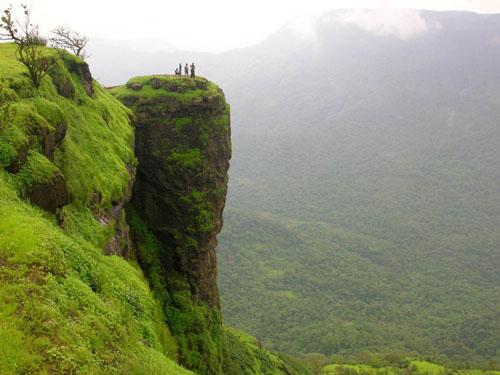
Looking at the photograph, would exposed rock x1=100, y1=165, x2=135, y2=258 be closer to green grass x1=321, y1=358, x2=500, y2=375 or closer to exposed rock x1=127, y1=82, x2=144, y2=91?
exposed rock x1=127, y1=82, x2=144, y2=91

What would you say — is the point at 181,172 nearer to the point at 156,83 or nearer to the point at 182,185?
the point at 182,185

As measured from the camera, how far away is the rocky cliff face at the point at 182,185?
1507 inches

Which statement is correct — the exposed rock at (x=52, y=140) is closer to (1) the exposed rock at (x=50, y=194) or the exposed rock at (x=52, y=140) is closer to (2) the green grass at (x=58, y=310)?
(1) the exposed rock at (x=50, y=194)

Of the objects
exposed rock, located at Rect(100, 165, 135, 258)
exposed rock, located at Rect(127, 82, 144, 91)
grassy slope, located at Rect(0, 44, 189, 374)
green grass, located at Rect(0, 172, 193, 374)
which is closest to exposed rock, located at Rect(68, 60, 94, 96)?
grassy slope, located at Rect(0, 44, 189, 374)

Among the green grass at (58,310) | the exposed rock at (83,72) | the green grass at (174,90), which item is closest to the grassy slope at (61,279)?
the green grass at (58,310)

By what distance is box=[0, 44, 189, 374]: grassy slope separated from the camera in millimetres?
11094

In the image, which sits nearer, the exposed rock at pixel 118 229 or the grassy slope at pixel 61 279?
the grassy slope at pixel 61 279

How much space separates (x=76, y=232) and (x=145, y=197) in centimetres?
1753

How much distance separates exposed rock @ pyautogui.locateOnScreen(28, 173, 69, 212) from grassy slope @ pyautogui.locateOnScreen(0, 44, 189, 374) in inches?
16.6

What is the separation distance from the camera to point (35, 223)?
14.7 m

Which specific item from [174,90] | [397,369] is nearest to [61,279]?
[174,90]

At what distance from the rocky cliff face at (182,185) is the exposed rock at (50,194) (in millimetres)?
18649

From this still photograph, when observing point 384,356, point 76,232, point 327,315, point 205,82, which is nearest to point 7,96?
point 76,232

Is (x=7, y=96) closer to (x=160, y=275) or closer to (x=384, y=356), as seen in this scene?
(x=160, y=275)
